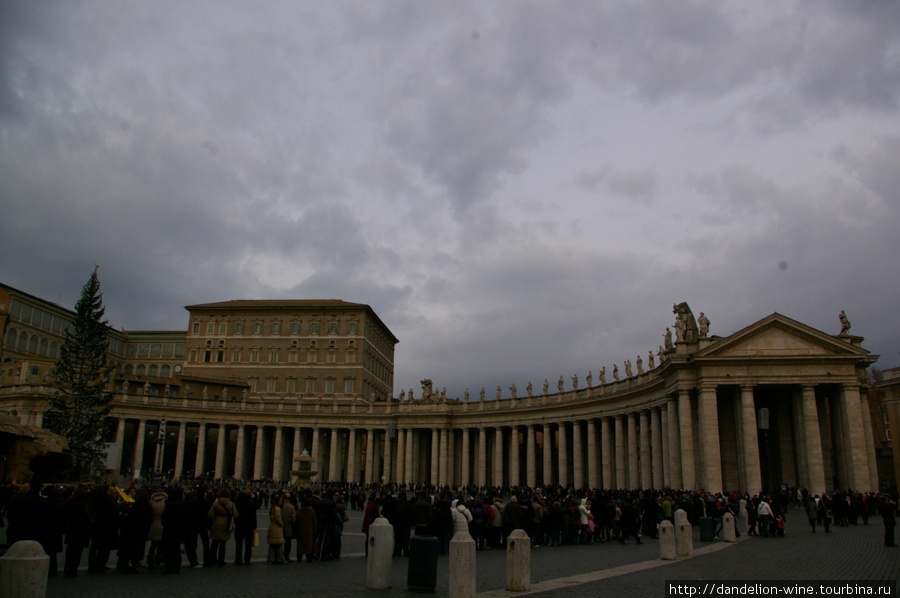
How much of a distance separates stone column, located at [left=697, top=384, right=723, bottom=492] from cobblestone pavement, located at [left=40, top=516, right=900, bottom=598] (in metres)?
19.3

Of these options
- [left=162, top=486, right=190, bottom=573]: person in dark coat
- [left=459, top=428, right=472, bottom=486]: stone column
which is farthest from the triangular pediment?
[left=162, top=486, right=190, bottom=573]: person in dark coat

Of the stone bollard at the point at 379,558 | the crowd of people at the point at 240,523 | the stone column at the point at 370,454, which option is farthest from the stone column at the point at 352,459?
the stone bollard at the point at 379,558

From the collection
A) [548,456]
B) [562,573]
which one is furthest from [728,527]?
[548,456]

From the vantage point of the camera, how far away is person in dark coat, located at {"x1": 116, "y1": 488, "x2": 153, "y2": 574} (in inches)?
578

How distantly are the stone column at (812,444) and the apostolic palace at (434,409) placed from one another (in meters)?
0.10

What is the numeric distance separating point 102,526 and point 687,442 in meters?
38.4

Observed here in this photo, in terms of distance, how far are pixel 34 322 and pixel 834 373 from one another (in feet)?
305

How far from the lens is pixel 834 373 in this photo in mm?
42875

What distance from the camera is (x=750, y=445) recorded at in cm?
4241

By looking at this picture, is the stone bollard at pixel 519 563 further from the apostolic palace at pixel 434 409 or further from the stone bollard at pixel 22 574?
the apostolic palace at pixel 434 409

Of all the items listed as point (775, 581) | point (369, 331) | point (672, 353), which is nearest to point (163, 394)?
point (369, 331)

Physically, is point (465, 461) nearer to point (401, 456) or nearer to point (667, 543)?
point (401, 456)

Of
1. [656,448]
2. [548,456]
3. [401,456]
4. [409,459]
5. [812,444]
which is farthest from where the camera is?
[401,456]

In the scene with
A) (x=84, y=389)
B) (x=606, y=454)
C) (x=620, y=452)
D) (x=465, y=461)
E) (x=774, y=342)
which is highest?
(x=774, y=342)
